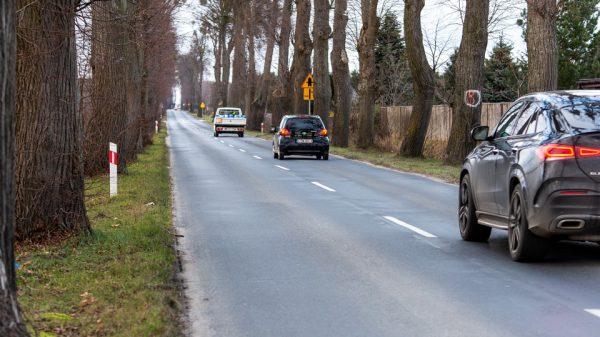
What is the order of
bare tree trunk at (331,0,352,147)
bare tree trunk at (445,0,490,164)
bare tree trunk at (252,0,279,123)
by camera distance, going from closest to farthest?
1. bare tree trunk at (445,0,490,164)
2. bare tree trunk at (331,0,352,147)
3. bare tree trunk at (252,0,279,123)

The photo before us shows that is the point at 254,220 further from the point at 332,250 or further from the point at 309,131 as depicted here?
the point at 309,131

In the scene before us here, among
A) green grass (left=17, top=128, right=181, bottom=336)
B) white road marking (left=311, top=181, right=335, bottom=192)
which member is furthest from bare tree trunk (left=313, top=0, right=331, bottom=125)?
green grass (left=17, top=128, right=181, bottom=336)

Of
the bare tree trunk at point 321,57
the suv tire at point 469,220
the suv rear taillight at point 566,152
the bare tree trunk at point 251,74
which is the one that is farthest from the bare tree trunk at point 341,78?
the suv rear taillight at point 566,152

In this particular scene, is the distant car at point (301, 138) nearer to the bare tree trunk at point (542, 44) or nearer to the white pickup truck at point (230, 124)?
the bare tree trunk at point (542, 44)

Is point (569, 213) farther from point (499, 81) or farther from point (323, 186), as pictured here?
point (499, 81)

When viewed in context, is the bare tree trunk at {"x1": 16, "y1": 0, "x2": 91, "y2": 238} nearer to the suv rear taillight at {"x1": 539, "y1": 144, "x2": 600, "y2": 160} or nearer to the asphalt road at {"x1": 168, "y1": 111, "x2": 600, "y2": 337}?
the asphalt road at {"x1": 168, "y1": 111, "x2": 600, "y2": 337}

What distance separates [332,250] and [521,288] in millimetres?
3009

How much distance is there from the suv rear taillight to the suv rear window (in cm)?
2386

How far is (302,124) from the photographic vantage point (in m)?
32.8

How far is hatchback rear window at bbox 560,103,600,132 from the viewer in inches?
359

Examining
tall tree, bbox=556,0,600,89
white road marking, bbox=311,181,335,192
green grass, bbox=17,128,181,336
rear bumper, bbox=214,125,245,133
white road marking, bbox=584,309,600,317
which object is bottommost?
rear bumper, bbox=214,125,245,133

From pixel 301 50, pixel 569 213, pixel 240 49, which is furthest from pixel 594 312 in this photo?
pixel 240 49

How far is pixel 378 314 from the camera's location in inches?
281

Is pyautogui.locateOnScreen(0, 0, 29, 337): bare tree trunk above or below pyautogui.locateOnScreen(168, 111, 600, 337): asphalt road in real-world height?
above
